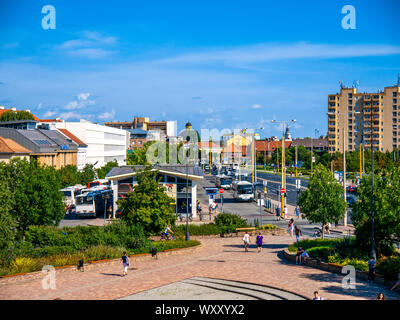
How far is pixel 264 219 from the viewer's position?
47.9 m

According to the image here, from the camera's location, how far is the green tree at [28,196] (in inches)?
1289

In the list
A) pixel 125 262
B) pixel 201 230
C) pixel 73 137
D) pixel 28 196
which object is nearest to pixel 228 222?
A: pixel 201 230

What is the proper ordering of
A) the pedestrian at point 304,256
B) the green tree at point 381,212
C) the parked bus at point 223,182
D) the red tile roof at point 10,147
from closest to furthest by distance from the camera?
the green tree at point 381,212 < the pedestrian at point 304,256 < the red tile roof at point 10,147 < the parked bus at point 223,182

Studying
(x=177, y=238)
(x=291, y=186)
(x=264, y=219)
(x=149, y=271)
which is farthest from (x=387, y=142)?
(x=149, y=271)

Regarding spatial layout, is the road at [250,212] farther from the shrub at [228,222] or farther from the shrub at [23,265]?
the shrub at [23,265]

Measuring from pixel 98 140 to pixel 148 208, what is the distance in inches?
3117

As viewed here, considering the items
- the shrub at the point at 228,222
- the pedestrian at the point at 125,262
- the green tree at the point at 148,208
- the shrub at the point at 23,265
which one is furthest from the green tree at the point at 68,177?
the pedestrian at the point at 125,262

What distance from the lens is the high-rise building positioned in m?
134

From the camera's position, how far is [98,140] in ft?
355

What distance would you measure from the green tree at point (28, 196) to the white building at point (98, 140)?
198ft

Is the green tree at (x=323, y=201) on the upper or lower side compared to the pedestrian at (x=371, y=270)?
upper

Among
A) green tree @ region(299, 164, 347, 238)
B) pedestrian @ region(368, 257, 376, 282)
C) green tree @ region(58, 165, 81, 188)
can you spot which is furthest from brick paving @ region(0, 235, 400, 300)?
green tree @ region(58, 165, 81, 188)
